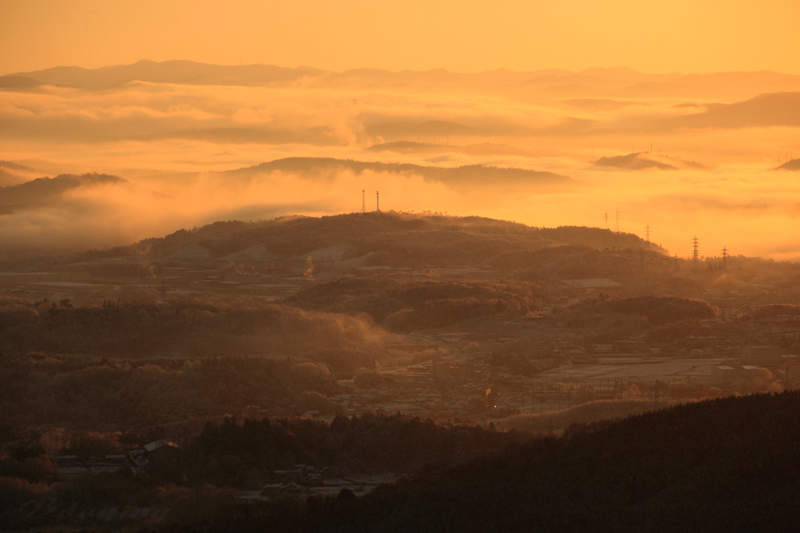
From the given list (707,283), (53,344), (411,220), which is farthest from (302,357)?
(411,220)

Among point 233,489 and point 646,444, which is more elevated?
point 646,444

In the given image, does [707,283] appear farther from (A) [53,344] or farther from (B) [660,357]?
(A) [53,344]

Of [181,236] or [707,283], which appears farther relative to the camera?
[181,236]

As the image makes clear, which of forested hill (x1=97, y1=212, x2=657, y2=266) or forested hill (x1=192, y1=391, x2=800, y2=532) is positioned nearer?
forested hill (x1=192, y1=391, x2=800, y2=532)

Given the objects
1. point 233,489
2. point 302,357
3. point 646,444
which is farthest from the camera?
point 302,357

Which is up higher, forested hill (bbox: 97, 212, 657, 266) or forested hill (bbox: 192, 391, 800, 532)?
forested hill (bbox: 97, 212, 657, 266)
